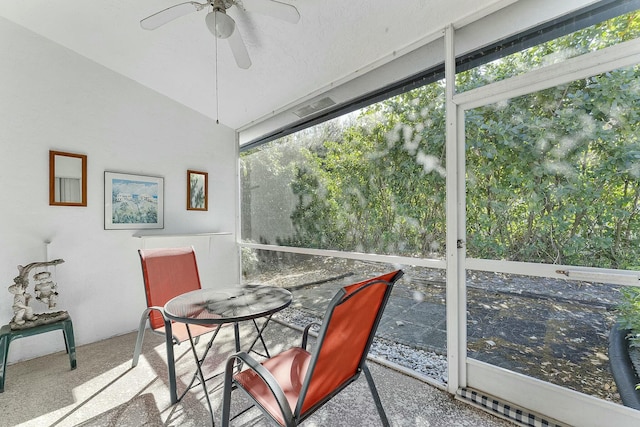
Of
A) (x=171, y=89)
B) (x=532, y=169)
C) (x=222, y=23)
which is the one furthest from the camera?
(x=171, y=89)

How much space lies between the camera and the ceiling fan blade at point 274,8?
1754 millimetres

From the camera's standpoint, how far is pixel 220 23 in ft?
6.43

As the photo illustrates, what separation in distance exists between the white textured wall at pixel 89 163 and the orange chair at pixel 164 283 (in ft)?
3.33

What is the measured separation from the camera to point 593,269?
161 cm

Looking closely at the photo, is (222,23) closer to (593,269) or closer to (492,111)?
(492,111)

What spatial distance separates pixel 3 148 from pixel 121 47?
56.0 inches

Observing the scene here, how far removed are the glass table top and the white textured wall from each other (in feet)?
5.52

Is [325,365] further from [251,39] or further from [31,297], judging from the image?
[31,297]

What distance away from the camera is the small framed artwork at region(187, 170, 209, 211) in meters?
3.89

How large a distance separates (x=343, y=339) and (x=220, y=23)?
7.03 feet

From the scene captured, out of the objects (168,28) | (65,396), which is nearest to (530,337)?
(65,396)

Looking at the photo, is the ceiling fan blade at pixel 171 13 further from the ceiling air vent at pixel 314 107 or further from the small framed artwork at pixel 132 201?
the small framed artwork at pixel 132 201

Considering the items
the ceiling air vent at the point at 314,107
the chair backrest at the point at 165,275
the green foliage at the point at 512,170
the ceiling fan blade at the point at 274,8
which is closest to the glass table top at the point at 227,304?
the chair backrest at the point at 165,275

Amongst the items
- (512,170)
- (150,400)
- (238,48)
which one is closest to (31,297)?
(150,400)
